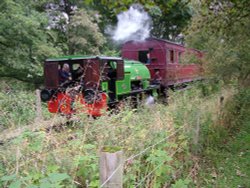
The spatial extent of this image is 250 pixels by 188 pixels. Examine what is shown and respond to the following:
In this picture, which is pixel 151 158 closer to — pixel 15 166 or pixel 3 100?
pixel 15 166

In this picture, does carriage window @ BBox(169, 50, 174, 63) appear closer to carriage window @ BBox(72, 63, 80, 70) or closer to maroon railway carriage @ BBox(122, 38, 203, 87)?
maroon railway carriage @ BBox(122, 38, 203, 87)

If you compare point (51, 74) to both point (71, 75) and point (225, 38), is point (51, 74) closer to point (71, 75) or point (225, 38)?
point (71, 75)

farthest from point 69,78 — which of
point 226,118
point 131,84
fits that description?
point 226,118

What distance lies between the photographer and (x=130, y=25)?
27.3 metres

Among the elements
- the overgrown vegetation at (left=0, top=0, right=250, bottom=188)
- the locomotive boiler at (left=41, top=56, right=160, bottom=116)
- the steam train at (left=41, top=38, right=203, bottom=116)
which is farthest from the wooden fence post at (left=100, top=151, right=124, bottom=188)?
the locomotive boiler at (left=41, top=56, right=160, bottom=116)

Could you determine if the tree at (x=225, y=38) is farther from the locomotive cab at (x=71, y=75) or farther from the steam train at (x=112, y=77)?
the locomotive cab at (x=71, y=75)

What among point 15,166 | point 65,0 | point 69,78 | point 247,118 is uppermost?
point 65,0

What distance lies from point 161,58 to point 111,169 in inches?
516

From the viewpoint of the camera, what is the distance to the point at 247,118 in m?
9.72

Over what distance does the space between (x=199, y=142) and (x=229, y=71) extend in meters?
4.69

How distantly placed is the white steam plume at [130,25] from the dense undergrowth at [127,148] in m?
20.0

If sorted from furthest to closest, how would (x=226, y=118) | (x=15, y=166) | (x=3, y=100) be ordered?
(x=3, y=100) → (x=226, y=118) → (x=15, y=166)

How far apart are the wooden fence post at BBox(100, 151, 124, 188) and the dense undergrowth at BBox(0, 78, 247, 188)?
31cm

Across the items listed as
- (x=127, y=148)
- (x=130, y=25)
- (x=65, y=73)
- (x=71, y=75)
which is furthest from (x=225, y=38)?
(x=130, y=25)
